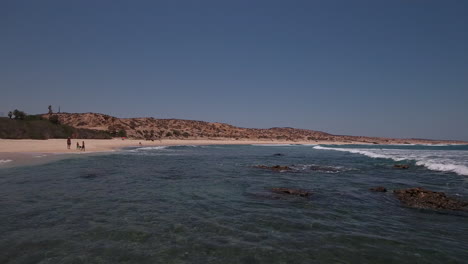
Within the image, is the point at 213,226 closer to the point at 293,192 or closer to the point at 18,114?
the point at 293,192

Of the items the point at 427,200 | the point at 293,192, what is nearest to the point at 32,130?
the point at 293,192

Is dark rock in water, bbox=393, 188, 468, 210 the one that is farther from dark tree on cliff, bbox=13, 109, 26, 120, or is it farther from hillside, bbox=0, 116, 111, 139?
dark tree on cliff, bbox=13, 109, 26, 120

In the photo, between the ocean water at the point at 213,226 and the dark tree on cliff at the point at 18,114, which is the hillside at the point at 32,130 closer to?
the dark tree on cliff at the point at 18,114

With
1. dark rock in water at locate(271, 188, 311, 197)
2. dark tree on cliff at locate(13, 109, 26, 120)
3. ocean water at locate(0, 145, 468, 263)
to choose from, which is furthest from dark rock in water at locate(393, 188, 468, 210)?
dark tree on cliff at locate(13, 109, 26, 120)

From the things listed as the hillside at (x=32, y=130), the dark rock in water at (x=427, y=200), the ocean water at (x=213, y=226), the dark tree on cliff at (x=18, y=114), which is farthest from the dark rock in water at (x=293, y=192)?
the dark tree on cliff at (x=18, y=114)

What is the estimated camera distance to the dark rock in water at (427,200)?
1022 cm

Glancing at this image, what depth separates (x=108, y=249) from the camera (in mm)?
5992

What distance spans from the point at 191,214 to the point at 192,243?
2322 millimetres

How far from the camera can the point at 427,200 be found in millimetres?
10867

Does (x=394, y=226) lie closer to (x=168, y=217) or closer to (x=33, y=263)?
(x=168, y=217)

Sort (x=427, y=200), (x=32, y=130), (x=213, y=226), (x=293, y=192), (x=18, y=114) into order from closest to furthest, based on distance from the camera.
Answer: (x=213, y=226) → (x=427, y=200) → (x=293, y=192) → (x=32, y=130) → (x=18, y=114)

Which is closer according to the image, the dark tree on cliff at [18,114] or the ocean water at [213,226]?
the ocean water at [213,226]

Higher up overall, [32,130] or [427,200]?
[32,130]

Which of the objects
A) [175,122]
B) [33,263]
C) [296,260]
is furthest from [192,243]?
[175,122]
